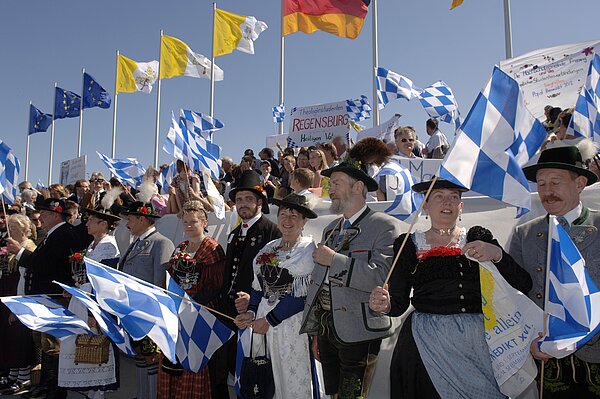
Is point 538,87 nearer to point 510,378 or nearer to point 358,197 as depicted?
point 358,197

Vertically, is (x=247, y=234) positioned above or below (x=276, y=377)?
above

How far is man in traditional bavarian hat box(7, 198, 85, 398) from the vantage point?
6.29 meters

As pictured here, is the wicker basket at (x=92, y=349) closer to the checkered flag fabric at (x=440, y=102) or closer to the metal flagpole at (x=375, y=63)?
the checkered flag fabric at (x=440, y=102)

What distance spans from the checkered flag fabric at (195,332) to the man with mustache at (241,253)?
201mm

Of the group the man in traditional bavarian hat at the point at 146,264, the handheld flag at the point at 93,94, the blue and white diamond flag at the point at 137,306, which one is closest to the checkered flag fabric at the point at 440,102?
the man in traditional bavarian hat at the point at 146,264

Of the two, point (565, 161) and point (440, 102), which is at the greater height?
point (440, 102)

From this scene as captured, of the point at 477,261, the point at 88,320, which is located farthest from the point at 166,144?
the point at 477,261

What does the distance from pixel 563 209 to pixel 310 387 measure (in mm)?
2208

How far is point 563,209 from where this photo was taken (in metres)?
3.08

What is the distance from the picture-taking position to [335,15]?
12133 mm

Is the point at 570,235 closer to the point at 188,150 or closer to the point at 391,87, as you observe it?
the point at 188,150

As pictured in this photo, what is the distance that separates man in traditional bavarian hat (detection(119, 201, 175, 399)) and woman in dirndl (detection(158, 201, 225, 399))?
0.32 meters

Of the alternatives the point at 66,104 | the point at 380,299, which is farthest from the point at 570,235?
the point at 66,104

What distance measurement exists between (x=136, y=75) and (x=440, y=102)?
47.7 feet
